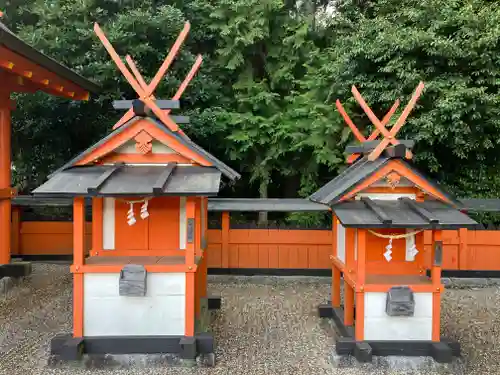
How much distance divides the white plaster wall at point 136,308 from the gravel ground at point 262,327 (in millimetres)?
490

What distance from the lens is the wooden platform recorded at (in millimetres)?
5109

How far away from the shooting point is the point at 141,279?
4.76 metres

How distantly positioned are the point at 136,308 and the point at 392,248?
356 centimetres

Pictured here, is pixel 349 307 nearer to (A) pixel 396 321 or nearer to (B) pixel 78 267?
(A) pixel 396 321

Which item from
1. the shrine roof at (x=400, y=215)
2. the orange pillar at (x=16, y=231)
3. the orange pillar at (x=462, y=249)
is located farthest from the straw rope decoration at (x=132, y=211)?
the orange pillar at (x=462, y=249)

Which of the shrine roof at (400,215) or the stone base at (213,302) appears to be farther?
the stone base at (213,302)

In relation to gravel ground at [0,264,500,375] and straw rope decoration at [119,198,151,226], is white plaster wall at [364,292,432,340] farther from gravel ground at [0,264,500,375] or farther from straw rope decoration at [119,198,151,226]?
straw rope decoration at [119,198,151,226]

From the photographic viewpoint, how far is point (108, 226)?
5492mm

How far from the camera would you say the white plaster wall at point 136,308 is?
4.93 m

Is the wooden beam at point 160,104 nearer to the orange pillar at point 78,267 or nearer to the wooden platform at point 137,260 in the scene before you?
the orange pillar at point 78,267

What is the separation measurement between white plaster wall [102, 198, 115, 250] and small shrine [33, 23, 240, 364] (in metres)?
0.15

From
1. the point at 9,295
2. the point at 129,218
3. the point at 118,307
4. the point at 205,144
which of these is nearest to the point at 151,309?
the point at 118,307

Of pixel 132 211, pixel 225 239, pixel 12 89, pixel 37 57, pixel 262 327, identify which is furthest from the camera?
pixel 225 239

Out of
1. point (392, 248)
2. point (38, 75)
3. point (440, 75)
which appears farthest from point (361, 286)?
point (38, 75)
